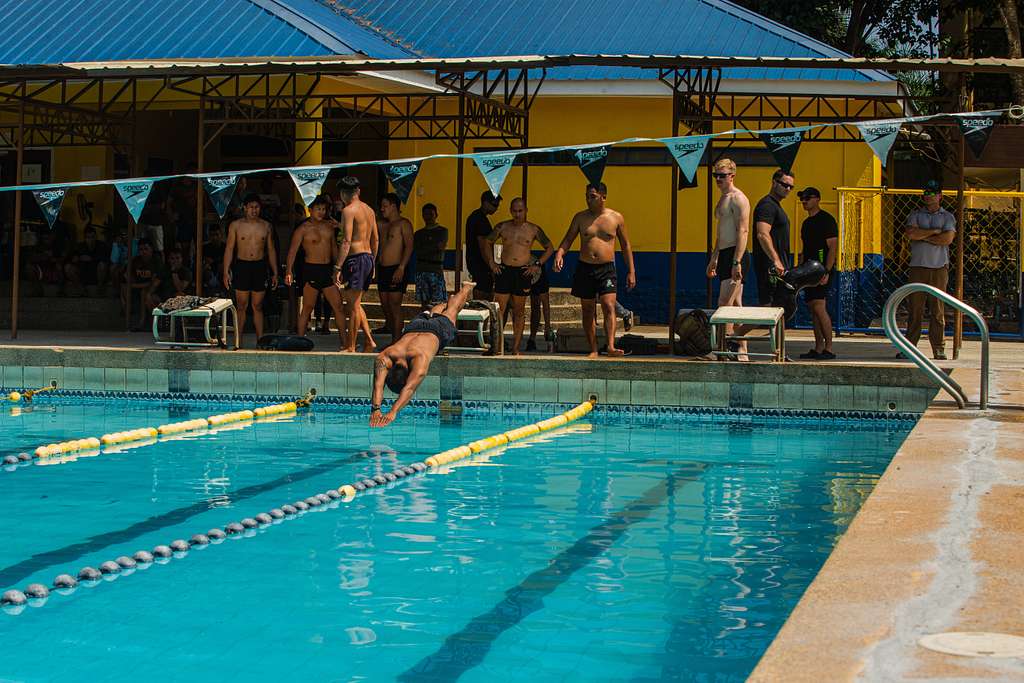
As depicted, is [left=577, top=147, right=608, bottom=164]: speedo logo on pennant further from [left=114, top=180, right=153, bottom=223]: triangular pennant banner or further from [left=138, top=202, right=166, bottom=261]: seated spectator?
[left=138, top=202, right=166, bottom=261]: seated spectator

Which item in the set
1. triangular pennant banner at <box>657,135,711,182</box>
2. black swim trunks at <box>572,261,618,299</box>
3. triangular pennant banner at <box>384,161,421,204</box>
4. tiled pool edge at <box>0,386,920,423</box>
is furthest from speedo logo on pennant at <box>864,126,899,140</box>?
triangular pennant banner at <box>384,161,421,204</box>

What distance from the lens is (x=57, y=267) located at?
21.1 metres

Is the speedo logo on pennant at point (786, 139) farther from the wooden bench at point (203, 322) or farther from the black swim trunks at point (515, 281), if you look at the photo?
the wooden bench at point (203, 322)

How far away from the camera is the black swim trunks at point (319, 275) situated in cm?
1550

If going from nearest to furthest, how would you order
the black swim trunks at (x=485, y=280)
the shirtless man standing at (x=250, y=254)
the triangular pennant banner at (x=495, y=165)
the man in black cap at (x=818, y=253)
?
the triangular pennant banner at (x=495, y=165), the man in black cap at (x=818, y=253), the shirtless man standing at (x=250, y=254), the black swim trunks at (x=485, y=280)

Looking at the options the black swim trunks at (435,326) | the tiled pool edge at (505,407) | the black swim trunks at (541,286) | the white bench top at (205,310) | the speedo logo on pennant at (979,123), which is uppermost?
the speedo logo on pennant at (979,123)

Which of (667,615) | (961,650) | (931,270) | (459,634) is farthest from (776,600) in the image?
(931,270)

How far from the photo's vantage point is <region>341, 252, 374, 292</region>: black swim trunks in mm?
14727

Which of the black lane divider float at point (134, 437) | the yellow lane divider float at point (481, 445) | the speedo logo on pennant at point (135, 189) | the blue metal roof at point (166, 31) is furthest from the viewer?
the blue metal roof at point (166, 31)

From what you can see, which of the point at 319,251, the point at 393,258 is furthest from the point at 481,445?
the point at 393,258

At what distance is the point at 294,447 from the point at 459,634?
19.9ft

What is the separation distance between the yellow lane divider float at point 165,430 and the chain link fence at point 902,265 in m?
8.63

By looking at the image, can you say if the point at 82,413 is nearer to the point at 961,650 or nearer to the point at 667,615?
the point at 667,615

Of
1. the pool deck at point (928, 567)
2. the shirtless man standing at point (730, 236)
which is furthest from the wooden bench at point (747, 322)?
the pool deck at point (928, 567)
